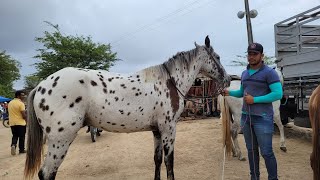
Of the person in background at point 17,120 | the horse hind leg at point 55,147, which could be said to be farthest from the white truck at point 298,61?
the person in background at point 17,120

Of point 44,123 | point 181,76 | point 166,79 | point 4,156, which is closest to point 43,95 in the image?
point 44,123

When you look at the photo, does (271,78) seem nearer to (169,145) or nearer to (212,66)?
(212,66)

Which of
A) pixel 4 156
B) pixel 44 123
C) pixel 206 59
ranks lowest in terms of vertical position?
pixel 4 156

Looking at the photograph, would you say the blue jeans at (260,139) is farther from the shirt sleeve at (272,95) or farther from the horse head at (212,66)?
the horse head at (212,66)

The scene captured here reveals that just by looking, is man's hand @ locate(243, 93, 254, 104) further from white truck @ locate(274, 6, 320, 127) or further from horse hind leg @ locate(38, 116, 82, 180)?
white truck @ locate(274, 6, 320, 127)

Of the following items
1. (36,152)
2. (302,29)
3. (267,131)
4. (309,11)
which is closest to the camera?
(267,131)

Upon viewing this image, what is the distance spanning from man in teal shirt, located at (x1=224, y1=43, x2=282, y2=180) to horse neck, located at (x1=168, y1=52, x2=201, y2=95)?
1.09 meters

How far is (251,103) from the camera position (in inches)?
137

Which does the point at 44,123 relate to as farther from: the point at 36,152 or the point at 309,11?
the point at 309,11

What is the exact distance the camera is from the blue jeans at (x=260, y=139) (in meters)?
3.44

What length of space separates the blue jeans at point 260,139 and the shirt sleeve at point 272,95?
229 mm

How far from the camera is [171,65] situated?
457cm

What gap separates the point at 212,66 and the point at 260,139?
167 cm

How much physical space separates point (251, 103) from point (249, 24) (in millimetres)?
11084
